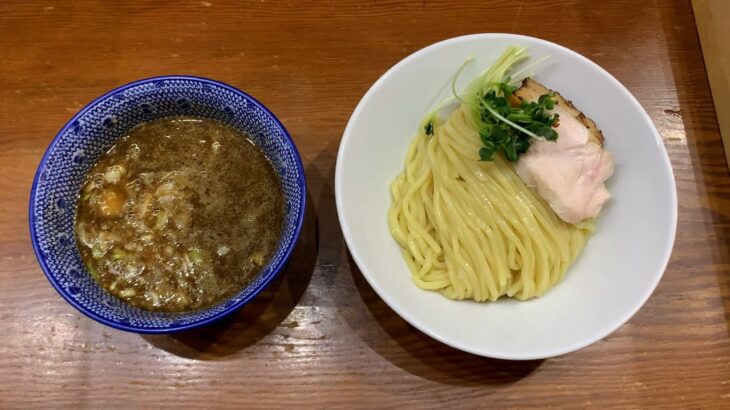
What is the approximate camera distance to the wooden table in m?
1.51

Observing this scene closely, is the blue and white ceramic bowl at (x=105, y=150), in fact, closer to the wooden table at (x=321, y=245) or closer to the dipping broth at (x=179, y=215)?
the dipping broth at (x=179, y=215)

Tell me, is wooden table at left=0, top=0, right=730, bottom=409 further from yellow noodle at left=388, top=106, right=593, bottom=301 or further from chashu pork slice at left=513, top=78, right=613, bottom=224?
chashu pork slice at left=513, top=78, right=613, bottom=224

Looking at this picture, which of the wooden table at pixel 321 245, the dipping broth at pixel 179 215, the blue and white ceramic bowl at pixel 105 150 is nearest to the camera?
the blue and white ceramic bowl at pixel 105 150

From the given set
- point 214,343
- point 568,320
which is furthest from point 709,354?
point 214,343

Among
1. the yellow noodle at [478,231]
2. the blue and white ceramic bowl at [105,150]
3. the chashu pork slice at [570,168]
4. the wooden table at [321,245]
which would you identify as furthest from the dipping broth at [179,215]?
the chashu pork slice at [570,168]

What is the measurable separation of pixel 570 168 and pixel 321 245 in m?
0.74

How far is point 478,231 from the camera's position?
1490 millimetres

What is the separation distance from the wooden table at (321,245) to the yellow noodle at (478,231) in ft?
0.67

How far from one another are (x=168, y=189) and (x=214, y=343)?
0.45 m

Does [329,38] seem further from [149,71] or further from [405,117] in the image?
[149,71]

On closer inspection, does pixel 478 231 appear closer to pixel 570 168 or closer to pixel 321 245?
pixel 570 168

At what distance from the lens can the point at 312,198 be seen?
5.49 feet

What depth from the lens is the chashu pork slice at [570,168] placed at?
1.40 m

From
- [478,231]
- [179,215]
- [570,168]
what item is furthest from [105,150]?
[570,168]
